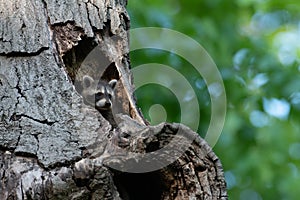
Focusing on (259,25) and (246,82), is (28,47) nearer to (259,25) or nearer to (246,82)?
(246,82)

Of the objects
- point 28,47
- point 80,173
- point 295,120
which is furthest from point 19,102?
point 295,120

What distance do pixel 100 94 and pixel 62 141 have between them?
67 cm

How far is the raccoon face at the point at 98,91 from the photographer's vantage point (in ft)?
7.92

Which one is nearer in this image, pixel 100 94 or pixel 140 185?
pixel 140 185

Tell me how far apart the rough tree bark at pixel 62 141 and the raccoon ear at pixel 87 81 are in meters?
0.15

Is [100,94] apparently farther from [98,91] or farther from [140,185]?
[140,185]

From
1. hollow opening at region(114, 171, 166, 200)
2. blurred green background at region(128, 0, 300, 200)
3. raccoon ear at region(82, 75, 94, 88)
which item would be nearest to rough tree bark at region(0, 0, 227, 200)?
hollow opening at region(114, 171, 166, 200)

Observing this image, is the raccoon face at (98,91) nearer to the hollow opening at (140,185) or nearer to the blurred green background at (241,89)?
the hollow opening at (140,185)

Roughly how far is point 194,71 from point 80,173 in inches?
87.8

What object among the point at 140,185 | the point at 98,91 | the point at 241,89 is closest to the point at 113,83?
the point at 98,91

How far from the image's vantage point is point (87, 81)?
245 centimetres

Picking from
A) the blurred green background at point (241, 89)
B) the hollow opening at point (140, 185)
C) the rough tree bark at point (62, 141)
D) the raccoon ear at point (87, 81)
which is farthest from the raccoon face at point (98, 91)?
the blurred green background at point (241, 89)

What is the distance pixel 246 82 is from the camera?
4.38m

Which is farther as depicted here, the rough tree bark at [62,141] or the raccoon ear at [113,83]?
the raccoon ear at [113,83]
